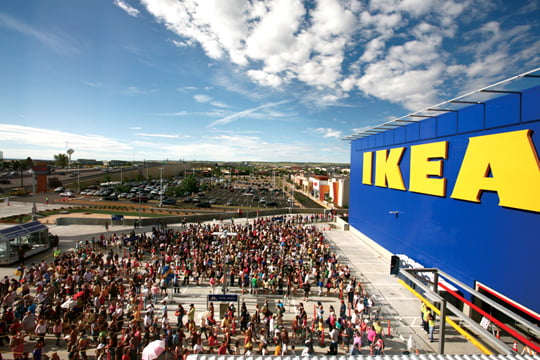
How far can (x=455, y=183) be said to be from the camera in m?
13.4

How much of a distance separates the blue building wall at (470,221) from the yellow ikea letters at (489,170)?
0.23 m

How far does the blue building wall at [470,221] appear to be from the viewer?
9758mm

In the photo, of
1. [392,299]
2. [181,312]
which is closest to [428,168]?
[392,299]

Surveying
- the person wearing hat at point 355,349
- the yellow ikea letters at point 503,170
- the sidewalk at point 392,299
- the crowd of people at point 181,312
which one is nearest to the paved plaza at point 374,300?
the sidewalk at point 392,299

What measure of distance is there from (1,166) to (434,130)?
156m

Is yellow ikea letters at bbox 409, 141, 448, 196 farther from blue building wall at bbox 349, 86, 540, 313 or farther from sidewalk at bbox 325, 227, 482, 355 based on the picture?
sidewalk at bbox 325, 227, 482, 355

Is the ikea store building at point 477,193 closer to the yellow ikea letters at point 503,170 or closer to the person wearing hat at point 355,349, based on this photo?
the yellow ikea letters at point 503,170

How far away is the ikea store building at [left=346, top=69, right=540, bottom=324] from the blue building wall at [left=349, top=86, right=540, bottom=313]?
38 mm

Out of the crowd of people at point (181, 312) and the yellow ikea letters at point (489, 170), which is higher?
the yellow ikea letters at point (489, 170)

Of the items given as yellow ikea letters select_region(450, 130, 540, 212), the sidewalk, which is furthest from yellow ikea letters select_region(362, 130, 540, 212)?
the sidewalk

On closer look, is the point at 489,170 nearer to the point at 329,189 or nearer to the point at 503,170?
the point at 503,170

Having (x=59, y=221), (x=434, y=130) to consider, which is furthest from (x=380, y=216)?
(x=59, y=221)

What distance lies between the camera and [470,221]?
40.7 ft

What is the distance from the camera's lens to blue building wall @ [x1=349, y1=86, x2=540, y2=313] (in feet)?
32.0
